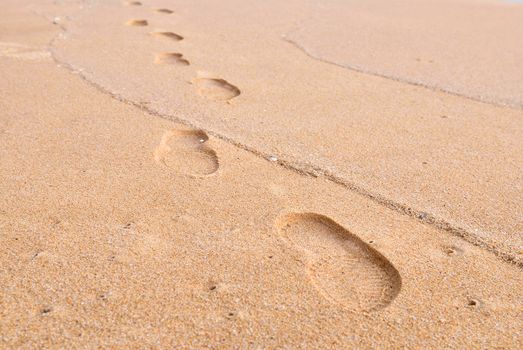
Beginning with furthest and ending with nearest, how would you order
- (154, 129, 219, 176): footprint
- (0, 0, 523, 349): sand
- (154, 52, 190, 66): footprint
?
(154, 52, 190, 66): footprint, (154, 129, 219, 176): footprint, (0, 0, 523, 349): sand

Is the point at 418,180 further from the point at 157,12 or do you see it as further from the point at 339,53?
the point at 157,12

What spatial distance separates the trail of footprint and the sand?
0.05ft

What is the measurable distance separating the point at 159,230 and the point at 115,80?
5.24ft

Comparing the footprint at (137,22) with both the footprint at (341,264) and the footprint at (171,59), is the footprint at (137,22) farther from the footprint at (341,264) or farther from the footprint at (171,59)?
the footprint at (341,264)

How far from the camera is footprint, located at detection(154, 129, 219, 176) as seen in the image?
7.63ft

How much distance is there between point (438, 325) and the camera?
157 centimetres

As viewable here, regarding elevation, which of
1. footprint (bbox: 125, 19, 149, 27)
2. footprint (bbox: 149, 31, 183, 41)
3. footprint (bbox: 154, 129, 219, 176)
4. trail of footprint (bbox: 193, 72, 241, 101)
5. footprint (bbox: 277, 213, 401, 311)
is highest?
footprint (bbox: 277, 213, 401, 311)

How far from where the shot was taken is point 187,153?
246 centimetres

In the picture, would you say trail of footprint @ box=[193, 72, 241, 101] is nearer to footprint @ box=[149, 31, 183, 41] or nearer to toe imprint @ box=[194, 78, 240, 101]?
toe imprint @ box=[194, 78, 240, 101]

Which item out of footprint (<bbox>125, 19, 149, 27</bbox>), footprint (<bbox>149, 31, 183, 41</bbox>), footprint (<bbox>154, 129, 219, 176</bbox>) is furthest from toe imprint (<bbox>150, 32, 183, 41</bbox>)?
footprint (<bbox>154, 129, 219, 176</bbox>)

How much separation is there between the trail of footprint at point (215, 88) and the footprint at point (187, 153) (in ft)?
1.71

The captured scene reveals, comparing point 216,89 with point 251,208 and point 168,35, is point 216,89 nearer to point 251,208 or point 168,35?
point 168,35

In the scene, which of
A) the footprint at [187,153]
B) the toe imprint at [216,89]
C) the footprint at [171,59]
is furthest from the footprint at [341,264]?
the footprint at [171,59]

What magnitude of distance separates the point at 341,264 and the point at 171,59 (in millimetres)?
→ 2266
